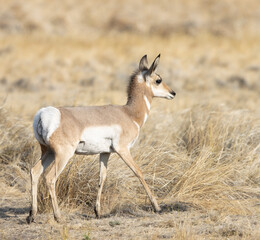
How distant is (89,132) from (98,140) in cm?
14

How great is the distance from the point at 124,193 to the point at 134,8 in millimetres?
34097

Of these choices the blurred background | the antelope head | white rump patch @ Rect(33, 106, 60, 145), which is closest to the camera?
white rump patch @ Rect(33, 106, 60, 145)

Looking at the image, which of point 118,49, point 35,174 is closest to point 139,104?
point 35,174

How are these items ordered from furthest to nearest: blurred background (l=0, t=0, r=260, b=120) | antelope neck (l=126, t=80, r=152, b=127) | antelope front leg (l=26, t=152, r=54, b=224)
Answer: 1. blurred background (l=0, t=0, r=260, b=120)
2. antelope neck (l=126, t=80, r=152, b=127)
3. antelope front leg (l=26, t=152, r=54, b=224)

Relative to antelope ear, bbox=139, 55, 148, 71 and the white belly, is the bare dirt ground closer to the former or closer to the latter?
the white belly

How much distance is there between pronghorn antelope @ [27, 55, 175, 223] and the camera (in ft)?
20.6

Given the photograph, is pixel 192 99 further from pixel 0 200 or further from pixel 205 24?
pixel 205 24

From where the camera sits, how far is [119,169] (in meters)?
7.84

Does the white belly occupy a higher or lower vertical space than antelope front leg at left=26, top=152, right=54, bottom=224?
higher

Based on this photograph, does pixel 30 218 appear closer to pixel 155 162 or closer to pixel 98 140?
pixel 98 140

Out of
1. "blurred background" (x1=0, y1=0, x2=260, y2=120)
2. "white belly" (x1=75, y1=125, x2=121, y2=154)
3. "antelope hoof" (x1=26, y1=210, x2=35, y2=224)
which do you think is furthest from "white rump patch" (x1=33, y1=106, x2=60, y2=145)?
"blurred background" (x1=0, y1=0, x2=260, y2=120)

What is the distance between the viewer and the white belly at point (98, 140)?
647cm

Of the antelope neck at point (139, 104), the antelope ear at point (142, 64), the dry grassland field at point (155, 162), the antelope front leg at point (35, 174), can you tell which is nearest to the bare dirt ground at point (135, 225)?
the dry grassland field at point (155, 162)

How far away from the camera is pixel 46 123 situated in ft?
20.5
